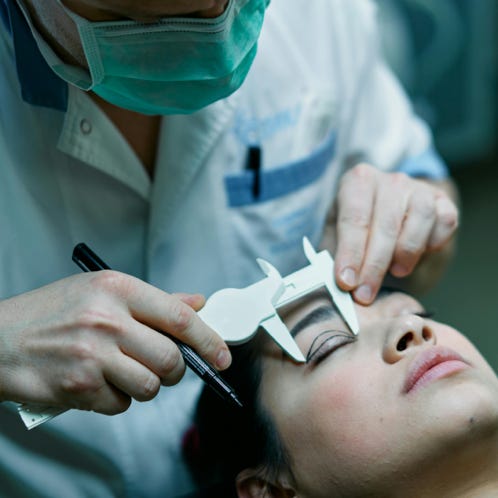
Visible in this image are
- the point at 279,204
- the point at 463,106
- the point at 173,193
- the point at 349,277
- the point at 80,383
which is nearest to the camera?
the point at 80,383

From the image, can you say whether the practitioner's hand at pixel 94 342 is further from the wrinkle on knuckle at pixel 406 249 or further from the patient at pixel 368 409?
the wrinkle on knuckle at pixel 406 249

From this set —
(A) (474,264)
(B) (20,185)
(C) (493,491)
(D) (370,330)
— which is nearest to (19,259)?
(B) (20,185)

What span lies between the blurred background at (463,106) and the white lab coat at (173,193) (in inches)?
41.8

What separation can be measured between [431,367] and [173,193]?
0.49 meters

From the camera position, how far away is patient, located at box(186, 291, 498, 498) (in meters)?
0.97

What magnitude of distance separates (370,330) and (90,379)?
0.43 meters

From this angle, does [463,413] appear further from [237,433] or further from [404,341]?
[237,433]

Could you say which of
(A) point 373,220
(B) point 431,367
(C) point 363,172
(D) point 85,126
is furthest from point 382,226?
(D) point 85,126

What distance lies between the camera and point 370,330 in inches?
42.9

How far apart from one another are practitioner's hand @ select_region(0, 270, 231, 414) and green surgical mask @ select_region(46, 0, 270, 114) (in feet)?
0.87

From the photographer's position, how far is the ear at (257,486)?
43.4 inches

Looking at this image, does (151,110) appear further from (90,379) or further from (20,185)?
(90,379)

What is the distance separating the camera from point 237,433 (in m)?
1.20

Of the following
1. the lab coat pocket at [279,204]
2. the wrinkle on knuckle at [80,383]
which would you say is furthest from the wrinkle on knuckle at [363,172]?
the wrinkle on knuckle at [80,383]
